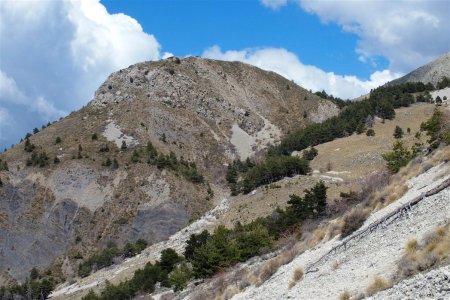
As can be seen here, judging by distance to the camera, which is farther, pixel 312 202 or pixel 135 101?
pixel 135 101

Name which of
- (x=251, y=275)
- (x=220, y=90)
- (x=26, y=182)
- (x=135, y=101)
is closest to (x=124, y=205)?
(x=26, y=182)

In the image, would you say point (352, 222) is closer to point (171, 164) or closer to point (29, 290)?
point (29, 290)

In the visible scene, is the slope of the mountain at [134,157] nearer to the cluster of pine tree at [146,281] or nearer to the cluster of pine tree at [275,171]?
the cluster of pine tree at [275,171]

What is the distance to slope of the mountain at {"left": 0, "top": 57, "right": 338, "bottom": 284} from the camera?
11125 centimetres

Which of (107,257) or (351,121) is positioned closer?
(107,257)

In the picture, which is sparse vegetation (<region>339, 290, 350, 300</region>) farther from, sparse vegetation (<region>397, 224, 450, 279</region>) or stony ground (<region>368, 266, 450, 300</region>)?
stony ground (<region>368, 266, 450, 300</region>)

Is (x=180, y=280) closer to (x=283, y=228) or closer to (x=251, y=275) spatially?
(x=283, y=228)

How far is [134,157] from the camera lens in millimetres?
126250

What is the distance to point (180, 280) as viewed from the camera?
42.6m

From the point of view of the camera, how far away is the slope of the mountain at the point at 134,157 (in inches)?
4380

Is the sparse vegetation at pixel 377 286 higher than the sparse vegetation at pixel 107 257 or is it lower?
lower

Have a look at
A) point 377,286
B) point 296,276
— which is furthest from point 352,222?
point 377,286

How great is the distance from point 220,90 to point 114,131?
152 feet

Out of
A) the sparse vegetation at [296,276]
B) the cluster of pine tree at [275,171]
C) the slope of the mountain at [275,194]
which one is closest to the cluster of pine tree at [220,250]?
the slope of the mountain at [275,194]
